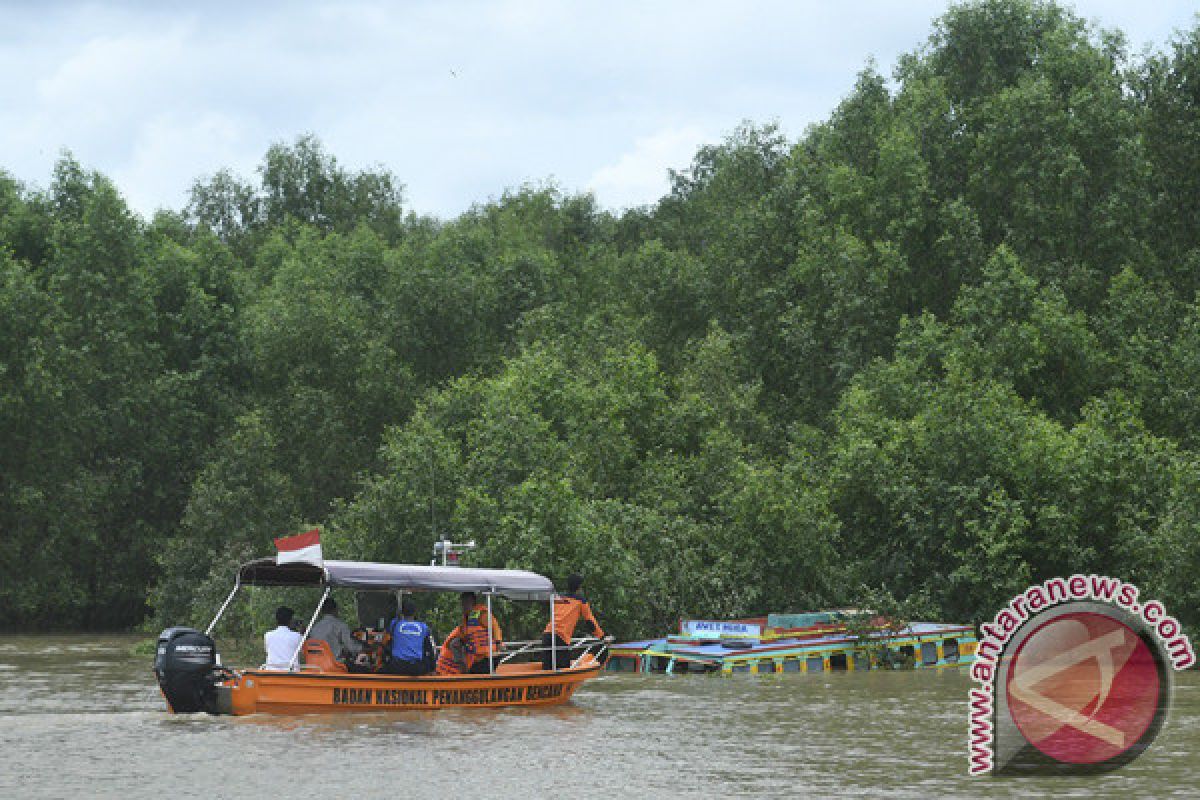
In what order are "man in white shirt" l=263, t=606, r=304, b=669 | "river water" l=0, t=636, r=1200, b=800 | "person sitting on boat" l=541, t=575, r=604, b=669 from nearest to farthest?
"river water" l=0, t=636, r=1200, b=800 < "man in white shirt" l=263, t=606, r=304, b=669 < "person sitting on boat" l=541, t=575, r=604, b=669

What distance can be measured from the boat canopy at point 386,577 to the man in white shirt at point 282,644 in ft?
2.45

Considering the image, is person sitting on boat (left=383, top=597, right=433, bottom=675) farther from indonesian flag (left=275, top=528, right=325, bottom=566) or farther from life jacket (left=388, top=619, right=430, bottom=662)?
indonesian flag (left=275, top=528, right=325, bottom=566)

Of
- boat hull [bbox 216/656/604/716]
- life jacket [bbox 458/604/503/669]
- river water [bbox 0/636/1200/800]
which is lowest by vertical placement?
river water [bbox 0/636/1200/800]

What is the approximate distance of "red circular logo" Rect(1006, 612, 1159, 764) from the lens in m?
19.5

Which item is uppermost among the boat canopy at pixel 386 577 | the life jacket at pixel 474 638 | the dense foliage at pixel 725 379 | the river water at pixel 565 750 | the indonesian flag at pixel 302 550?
the dense foliage at pixel 725 379

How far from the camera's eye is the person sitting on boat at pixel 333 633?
909 inches

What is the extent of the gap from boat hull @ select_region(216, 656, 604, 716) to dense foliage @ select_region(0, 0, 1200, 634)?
9821 mm

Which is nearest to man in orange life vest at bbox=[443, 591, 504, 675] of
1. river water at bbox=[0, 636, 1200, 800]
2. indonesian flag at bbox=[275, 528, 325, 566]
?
river water at bbox=[0, 636, 1200, 800]

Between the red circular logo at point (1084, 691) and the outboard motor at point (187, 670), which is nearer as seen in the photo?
the red circular logo at point (1084, 691)

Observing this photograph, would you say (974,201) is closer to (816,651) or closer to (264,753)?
(816,651)

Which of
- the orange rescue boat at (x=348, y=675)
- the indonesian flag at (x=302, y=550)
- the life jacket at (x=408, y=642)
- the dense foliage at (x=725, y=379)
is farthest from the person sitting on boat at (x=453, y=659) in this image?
the dense foliage at (x=725, y=379)

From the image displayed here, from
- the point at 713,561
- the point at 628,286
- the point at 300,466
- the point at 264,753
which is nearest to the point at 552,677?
the point at 264,753

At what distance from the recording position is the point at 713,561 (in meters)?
38.5

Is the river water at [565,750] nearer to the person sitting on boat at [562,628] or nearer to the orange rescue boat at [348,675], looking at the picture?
the orange rescue boat at [348,675]
